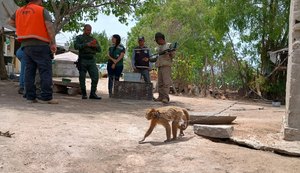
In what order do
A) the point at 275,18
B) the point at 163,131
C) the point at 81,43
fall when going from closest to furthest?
the point at 163,131, the point at 81,43, the point at 275,18

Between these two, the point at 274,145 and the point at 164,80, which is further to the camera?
the point at 164,80

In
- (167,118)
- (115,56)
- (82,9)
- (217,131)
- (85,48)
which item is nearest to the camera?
(167,118)

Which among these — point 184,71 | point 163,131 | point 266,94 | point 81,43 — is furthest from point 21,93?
point 266,94

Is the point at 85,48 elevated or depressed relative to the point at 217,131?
elevated

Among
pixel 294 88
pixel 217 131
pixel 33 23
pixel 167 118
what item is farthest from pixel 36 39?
pixel 294 88

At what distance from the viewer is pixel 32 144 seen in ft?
12.9

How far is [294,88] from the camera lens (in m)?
4.75

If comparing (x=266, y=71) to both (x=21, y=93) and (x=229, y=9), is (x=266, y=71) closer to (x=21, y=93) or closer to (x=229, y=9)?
(x=229, y=9)

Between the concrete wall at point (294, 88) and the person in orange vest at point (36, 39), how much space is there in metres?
4.15

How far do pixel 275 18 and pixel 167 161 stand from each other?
12598 millimetres

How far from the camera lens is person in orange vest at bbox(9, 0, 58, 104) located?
6883 mm

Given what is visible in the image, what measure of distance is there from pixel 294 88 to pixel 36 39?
14.7ft

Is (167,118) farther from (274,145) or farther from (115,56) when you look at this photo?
(115,56)

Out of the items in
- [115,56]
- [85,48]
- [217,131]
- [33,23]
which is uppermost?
[33,23]
